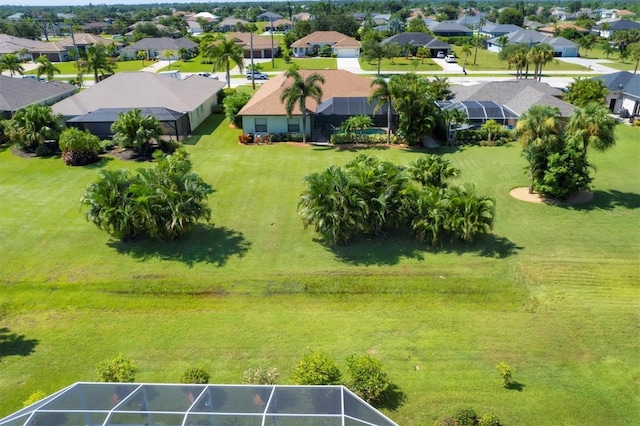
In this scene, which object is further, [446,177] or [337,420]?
[446,177]

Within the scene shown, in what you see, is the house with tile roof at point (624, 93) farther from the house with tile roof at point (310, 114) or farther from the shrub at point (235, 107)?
the shrub at point (235, 107)

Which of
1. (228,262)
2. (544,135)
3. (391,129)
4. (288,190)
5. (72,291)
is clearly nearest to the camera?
(72,291)

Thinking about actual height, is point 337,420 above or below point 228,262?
above

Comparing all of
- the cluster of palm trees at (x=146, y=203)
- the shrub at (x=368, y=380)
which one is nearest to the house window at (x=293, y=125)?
the cluster of palm trees at (x=146, y=203)

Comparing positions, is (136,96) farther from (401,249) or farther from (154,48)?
(154,48)

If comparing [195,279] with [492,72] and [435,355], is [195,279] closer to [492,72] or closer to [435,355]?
[435,355]

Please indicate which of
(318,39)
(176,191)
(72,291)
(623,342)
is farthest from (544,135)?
(318,39)

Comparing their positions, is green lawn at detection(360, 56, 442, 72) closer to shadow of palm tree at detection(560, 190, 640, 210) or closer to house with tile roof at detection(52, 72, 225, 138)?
house with tile roof at detection(52, 72, 225, 138)
